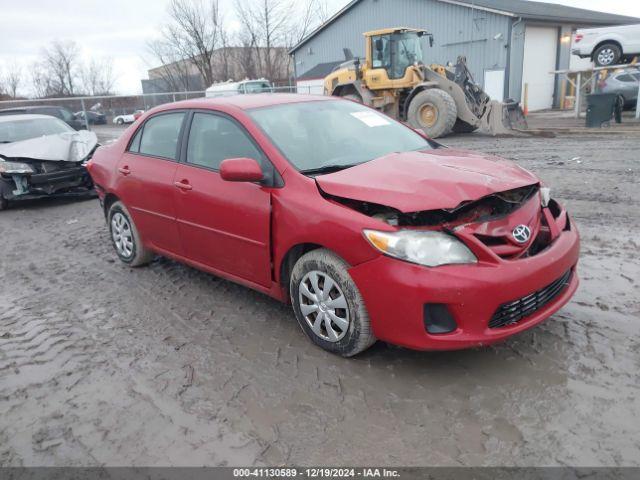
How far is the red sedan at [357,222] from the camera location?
2852 mm

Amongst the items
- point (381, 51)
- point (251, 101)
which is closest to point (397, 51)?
point (381, 51)

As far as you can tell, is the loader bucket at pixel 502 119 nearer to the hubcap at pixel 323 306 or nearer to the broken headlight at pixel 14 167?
the broken headlight at pixel 14 167

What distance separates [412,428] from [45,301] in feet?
11.7

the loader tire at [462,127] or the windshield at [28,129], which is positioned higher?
the windshield at [28,129]

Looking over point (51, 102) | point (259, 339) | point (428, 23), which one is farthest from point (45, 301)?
point (428, 23)

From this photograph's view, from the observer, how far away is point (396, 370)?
10.4ft

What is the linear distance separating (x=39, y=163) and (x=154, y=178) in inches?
196

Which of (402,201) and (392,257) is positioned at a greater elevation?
(402,201)

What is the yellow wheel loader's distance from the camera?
13641 millimetres

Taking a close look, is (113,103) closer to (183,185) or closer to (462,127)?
(462,127)

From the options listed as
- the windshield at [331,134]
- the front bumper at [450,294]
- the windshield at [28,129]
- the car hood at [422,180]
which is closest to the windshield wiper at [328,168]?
the windshield at [331,134]

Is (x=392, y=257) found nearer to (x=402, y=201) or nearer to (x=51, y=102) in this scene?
(x=402, y=201)

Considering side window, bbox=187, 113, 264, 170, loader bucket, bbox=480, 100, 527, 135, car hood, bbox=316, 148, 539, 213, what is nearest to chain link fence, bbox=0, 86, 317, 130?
loader bucket, bbox=480, 100, 527, 135

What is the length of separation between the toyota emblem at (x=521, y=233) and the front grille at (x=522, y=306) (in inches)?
12.6
